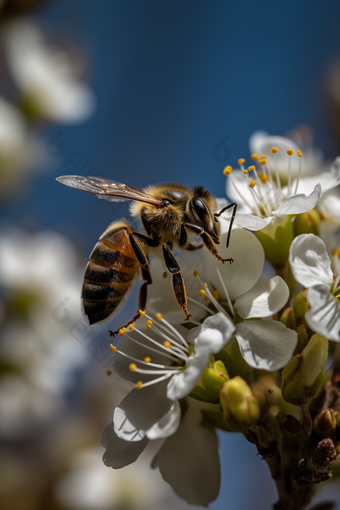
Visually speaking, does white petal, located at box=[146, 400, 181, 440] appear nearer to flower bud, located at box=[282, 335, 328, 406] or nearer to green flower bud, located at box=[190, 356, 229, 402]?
green flower bud, located at box=[190, 356, 229, 402]

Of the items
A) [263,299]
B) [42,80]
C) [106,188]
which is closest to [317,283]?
[263,299]

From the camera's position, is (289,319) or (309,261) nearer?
(309,261)

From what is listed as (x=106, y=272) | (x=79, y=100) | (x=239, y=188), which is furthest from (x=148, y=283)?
(x=79, y=100)

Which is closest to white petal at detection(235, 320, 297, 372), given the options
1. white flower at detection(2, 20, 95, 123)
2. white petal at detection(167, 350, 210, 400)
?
white petal at detection(167, 350, 210, 400)

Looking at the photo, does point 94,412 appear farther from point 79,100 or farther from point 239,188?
point 239,188

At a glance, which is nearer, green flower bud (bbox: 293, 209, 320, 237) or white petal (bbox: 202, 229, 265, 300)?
white petal (bbox: 202, 229, 265, 300)

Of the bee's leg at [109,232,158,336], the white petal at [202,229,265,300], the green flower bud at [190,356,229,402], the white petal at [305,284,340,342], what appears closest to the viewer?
the white petal at [305,284,340,342]

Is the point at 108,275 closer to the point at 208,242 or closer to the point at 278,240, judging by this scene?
the point at 208,242
